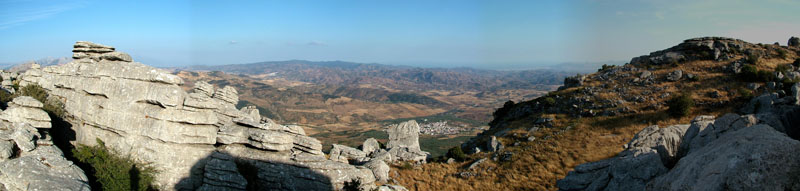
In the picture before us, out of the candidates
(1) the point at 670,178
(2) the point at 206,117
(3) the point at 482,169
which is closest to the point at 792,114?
(1) the point at 670,178

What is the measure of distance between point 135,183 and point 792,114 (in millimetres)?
34437

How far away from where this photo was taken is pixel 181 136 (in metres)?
21.2

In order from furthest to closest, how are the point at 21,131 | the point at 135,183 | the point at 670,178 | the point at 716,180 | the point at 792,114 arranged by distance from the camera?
1. the point at 135,183
2. the point at 21,131
3. the point at 792,114
4. the point at 670,178
5. the point at 716,180

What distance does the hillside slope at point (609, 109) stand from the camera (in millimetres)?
29031

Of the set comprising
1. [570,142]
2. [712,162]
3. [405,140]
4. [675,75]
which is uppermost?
[675,75]

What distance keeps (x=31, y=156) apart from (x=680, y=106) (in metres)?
48.8

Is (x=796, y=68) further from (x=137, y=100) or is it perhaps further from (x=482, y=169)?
(x=137, y=100)

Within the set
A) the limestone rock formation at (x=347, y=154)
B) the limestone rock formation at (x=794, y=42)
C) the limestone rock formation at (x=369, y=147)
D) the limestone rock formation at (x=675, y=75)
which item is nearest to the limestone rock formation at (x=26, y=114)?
the limestone rock formation at (x=347, y=154)

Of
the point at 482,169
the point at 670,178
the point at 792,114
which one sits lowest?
the point at 482,169

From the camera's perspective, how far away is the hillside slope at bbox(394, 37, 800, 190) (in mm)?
29031

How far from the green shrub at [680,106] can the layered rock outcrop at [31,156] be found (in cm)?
4585

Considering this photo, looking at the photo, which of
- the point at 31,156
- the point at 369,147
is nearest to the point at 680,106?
the point at 369,147

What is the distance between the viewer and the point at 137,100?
21.8 m

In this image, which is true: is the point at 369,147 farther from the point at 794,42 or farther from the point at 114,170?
the point at 794,42
